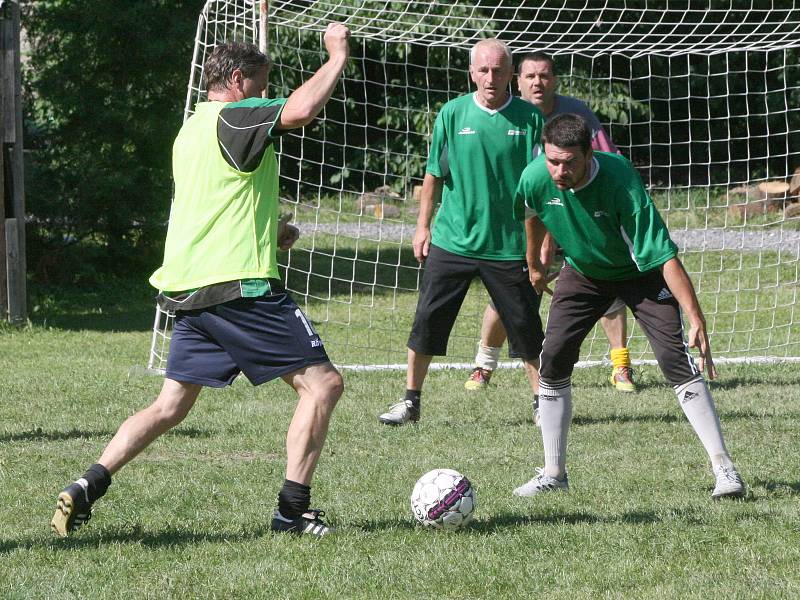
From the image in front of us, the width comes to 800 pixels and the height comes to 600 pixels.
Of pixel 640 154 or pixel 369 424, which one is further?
pixel 640 154

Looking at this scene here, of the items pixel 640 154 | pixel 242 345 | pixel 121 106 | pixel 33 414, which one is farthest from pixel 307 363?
pixel 640 154

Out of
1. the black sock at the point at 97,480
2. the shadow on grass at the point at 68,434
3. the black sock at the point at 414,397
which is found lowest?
the shadow on grass at the point at 68,434

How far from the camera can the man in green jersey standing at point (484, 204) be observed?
6980 millimetres

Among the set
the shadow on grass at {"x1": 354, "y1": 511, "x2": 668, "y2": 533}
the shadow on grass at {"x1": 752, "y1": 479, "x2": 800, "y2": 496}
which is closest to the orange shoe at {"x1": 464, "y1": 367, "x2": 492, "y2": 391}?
the shadow on grass at {"x1": 752, "y1": 479, "x2": 800, "y2": 496}

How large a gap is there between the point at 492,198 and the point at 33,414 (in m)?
3.17

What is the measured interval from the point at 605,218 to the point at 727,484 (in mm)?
1302

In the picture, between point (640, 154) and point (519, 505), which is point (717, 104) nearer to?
point (640, 154)

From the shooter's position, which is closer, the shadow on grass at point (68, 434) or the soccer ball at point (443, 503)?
the soccer ball at point (443, 503)

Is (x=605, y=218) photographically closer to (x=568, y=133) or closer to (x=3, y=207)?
(x=568, y=133)

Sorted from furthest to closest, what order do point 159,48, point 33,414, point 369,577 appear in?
point 159,48 → point 33,414 → point 369,577

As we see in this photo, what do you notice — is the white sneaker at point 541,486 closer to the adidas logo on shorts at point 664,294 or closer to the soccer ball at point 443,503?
the soccer ball at point 443,503

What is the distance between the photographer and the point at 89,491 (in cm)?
463

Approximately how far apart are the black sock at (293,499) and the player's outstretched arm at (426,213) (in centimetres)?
271

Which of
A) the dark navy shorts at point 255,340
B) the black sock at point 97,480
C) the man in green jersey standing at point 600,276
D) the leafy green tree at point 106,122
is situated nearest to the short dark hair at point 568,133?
the man in green jersey standing at point 600,276
